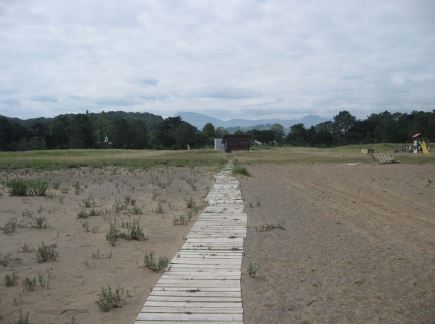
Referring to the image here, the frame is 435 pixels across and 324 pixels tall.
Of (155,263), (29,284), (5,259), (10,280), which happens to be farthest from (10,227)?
(155,263)

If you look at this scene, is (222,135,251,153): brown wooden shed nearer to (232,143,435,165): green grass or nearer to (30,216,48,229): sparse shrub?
(232,143,435,165): green grass

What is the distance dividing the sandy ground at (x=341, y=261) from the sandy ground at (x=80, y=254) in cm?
143

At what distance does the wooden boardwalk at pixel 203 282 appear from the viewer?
4602 millimetres

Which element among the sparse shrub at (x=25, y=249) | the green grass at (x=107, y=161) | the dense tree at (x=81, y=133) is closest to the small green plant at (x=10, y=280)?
the sparse shrub at (x=25, y=249)

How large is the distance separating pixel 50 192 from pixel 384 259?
11.7m

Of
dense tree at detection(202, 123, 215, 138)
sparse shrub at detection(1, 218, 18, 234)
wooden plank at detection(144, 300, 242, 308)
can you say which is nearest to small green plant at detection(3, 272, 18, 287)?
wooden plank at detection(144, 300, 242, 308)

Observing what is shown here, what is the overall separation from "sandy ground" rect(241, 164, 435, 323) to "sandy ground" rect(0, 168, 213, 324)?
4.70 ft

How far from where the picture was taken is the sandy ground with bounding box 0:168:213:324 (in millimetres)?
4914

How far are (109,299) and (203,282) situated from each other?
1.14 m

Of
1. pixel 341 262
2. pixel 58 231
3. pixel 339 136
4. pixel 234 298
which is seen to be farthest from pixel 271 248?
pixel 339 136

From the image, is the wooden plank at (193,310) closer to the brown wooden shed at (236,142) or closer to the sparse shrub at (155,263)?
the sparse shrub at (155,263)

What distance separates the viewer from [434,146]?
55094 millimetres

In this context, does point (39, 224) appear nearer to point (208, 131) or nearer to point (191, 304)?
point (191, 304)

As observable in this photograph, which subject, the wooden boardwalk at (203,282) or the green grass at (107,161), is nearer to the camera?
the wooden boardwalk at (203,282)
